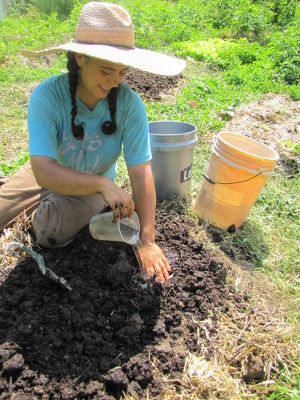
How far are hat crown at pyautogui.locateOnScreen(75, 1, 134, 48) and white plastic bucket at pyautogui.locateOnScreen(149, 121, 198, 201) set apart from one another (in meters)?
1.17

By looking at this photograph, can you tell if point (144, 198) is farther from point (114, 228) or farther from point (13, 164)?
point (13, 164)

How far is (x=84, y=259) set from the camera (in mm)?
2436

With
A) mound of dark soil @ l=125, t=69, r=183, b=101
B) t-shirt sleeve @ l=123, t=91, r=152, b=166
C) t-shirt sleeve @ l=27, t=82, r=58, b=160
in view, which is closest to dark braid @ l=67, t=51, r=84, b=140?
t-shirt sleeve @ l=27, t=82, r=58, b=160

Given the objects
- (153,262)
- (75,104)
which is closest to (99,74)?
(75,104)

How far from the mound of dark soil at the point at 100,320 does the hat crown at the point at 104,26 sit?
122 centimetres

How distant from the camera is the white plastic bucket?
309 centimetres

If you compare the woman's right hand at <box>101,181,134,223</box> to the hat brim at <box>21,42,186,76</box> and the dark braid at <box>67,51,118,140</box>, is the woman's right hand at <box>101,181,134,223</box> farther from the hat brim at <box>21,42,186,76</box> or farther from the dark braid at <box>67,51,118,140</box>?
the hat brim at <box>21,42,186,76</box>

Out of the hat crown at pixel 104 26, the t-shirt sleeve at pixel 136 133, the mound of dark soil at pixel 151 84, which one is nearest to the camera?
the hat crown at pixel 104 26

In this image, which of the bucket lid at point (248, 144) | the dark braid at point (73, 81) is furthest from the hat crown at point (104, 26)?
the bucket lid at point (248, 144)

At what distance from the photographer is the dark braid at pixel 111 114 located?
7.54 ft

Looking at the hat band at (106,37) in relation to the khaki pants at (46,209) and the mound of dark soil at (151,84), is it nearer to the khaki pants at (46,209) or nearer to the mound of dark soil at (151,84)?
the khaki pants at (46,209)

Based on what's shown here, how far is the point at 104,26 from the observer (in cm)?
194

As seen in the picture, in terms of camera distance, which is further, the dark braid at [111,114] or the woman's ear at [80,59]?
the dark braid at [111,114]

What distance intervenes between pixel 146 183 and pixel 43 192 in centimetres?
86
